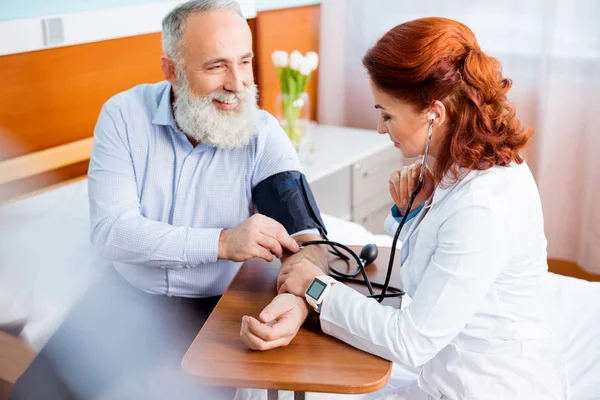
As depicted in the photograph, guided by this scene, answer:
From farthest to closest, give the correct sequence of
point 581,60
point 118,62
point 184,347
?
point 581,60 < point 118,62 < point 184,347

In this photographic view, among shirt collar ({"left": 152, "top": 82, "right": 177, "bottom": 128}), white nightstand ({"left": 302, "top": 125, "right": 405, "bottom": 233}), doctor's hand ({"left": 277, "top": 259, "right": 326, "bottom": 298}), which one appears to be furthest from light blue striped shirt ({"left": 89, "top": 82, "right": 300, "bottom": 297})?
white nightstand ({"left": 302, "top": 125, "right": 405, "bottom": 233})

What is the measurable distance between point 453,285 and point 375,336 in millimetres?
154

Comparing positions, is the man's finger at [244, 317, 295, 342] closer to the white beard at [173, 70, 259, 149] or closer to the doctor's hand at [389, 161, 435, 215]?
the doctor's hand at [389, 161, 435, 215]

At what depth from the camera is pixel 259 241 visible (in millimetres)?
1447

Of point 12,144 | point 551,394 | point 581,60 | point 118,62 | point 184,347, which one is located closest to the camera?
point 551,394

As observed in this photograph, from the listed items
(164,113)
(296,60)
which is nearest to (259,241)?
(164,113)

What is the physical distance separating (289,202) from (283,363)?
0.55 meters

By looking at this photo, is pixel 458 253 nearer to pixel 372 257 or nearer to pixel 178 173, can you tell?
pixel 372 257

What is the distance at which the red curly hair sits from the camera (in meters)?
1.14

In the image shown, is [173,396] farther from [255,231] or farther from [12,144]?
[12,144]

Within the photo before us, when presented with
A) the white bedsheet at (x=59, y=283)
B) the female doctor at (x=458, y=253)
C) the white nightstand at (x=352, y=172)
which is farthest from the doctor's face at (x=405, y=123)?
the white nightstand at (x=352, y=172)

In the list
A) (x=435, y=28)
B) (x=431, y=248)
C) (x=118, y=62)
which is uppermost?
(x=435, y=28)

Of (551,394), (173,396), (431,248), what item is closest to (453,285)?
(431,248)

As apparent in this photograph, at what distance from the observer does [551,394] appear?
47.8 inches
